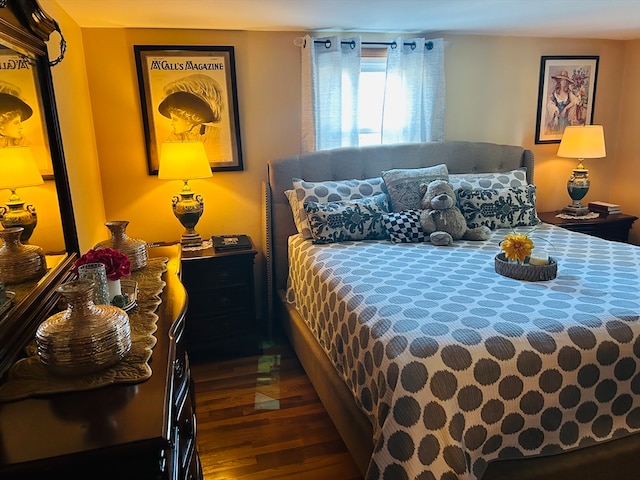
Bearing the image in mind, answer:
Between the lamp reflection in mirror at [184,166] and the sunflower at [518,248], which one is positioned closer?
the sunflower at [518,248]

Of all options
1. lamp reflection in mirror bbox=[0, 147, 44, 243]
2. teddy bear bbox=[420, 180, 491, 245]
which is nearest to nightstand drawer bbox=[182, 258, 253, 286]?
teddy bear bbox=[420, 180, 491, 245]

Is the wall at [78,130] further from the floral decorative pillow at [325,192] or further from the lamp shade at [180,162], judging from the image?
the floral decorative pillow at [325,192]

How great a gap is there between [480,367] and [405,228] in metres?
1.41

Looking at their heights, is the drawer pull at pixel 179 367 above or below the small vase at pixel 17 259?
below

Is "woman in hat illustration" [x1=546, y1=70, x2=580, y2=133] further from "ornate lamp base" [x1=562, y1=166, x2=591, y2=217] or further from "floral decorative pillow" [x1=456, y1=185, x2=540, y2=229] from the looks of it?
"floral decorative pillow" [x1=456, y1=185, x2=540, y2=229]

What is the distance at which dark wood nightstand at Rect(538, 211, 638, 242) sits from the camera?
11.9ft

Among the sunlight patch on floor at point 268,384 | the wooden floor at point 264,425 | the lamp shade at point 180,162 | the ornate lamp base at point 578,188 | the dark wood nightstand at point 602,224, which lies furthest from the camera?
the ornate lamp base at point 578,188

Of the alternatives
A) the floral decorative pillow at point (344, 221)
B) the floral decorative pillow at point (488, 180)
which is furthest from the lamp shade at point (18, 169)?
the floral decorative pillow at point (488, 180)

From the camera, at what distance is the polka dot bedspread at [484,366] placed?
1.53m

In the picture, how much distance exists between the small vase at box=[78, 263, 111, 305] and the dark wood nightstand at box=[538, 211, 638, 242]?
325 cm

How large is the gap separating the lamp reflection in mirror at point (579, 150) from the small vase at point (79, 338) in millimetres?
3628

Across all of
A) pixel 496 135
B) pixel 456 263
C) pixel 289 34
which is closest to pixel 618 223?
pixel 496 135

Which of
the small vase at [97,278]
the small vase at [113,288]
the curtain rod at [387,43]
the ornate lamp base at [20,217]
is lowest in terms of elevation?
the small vase at [113,288]

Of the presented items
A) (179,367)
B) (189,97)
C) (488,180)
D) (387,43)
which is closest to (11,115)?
(179,367)
